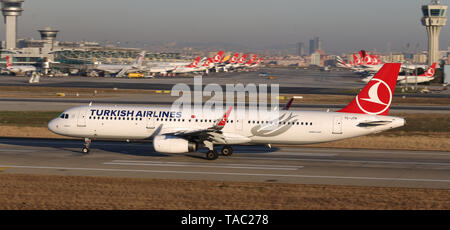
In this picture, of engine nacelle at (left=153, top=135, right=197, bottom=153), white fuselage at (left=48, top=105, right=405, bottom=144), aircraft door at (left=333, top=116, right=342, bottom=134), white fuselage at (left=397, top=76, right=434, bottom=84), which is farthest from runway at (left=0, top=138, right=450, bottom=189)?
white fuselage at (left=397, top=76, right=434, bottom=84)

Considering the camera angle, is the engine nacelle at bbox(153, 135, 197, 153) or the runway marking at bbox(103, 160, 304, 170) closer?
the runway marking at bbox(103, 160, 304, 170)

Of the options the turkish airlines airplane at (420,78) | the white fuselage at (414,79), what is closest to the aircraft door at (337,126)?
the white fuselage at (414,79)

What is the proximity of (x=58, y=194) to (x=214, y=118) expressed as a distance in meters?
15.2

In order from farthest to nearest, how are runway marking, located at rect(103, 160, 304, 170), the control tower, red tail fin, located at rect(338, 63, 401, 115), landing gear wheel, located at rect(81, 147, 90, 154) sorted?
the control tower < landing gear wheel, located at rect(81, 147, 90, 154) < red tail fin, located at rect(338, 63, 401, 115) < runway marking, located at rect(103, 160, 304, 170)

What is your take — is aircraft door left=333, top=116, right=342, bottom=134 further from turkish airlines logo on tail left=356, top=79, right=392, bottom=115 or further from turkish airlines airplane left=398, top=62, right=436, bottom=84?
turkish airlines airplane left=398, top=62, right=436, bottom=84

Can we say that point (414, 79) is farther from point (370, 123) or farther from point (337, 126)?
point (337, 126)

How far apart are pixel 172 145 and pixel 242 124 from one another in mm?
5266

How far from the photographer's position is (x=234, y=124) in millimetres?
39062

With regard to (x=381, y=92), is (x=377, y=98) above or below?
below

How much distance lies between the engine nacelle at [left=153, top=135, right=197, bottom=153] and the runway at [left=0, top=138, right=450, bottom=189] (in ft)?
3.10

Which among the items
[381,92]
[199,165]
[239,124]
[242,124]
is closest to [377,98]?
[381,92]

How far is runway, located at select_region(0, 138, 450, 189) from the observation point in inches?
1262

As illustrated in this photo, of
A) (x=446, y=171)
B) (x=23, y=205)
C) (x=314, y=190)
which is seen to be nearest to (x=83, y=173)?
(x=23, y=205)
